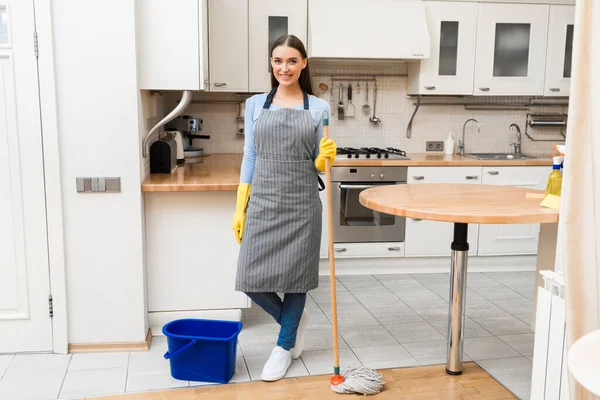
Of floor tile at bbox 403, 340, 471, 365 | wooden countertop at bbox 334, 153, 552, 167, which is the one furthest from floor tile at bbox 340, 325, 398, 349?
wooden countertop at bbox 334, 153, 552, 167

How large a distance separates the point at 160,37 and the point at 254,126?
0.76m

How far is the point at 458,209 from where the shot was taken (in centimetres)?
237

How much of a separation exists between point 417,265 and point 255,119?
240cm

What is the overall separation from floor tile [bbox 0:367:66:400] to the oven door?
7.43 feet

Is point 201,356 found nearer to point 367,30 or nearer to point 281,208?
point 281,208

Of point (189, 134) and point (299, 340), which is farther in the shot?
point (189, 134)

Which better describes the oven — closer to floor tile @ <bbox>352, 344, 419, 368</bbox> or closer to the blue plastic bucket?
floor tile @ <bbox>352, 344, 419, 368</bbox>

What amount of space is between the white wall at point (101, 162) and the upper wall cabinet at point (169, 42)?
160 mm

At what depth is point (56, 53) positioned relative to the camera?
2.79 m

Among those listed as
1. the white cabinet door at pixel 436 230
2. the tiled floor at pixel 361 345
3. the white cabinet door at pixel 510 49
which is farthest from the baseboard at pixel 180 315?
the white cabinet door at pixel 510 49

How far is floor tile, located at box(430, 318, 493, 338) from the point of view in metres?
3.37

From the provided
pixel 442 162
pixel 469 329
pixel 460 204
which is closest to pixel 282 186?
pixel 460 204

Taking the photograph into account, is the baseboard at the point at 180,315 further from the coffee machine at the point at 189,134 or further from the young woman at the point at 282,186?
the coffee machine at the point at 189,134

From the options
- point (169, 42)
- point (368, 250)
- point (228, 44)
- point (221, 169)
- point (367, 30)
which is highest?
point (367, 30)
